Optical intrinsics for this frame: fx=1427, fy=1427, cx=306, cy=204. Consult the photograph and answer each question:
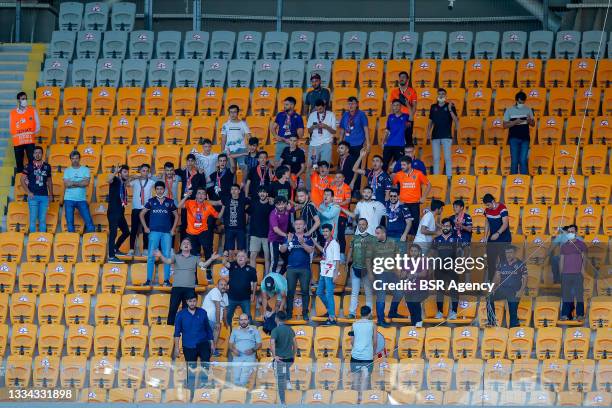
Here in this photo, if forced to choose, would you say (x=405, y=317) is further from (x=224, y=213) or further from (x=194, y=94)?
(x=194, y=94)

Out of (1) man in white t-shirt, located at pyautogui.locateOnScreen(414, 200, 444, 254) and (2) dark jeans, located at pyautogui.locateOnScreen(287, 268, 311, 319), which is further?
(1) man in white t-shirt, located at pyautogui.locateOnScreen(414, 200, 444, 254)

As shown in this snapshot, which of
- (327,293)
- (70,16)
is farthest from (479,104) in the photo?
(70,16)

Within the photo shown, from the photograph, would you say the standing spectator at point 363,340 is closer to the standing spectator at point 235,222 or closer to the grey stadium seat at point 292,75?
the standing spectator at point 235,222

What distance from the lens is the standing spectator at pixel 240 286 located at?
20.3m

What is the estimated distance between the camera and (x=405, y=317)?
20.4m

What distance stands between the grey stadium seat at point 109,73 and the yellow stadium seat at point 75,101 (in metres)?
0.60

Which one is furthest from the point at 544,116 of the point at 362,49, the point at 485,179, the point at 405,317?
the point at 405,317

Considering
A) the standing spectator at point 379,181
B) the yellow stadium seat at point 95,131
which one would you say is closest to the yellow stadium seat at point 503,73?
the standing spectator at point 379,181

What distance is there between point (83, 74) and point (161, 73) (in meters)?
1.43

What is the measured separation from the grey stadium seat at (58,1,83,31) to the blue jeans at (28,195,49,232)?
5439 mm

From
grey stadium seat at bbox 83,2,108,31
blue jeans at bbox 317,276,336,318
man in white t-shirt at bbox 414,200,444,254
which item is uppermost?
grey stadium seat at bbox 83,2,108,31

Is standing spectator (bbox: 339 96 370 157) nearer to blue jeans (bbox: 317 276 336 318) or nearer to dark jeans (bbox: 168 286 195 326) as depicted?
blue jeans (bbox: 317 276 336 318)

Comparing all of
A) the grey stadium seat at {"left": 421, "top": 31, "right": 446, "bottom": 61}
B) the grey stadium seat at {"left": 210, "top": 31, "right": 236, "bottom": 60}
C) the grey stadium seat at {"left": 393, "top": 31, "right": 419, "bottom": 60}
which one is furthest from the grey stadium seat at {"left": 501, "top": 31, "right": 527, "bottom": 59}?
the grey stadium seat at {"left": 210, "top": 31, "right": 236, "bottom": 60}

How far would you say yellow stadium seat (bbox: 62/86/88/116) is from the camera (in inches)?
974
